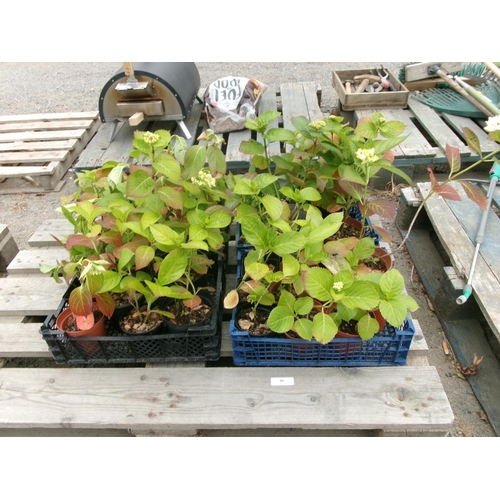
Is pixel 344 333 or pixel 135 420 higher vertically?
pixel 344 333

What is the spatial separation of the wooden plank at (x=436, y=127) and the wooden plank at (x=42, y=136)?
2793 millimetres

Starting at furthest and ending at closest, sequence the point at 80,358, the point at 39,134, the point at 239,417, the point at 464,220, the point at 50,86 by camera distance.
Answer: the point at 50,86 < the point at 39,134 < the point at 464,220 < the point at 80,358 < the point at 239,417

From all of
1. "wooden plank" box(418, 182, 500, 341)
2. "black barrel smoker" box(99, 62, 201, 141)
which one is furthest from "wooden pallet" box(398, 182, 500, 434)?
"black barrel smoker" box(99, 62, 201, 141)

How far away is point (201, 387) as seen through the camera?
1452 millimetres

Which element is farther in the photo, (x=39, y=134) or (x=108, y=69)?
(x=108, y=69)

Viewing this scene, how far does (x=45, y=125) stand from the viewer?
3527mm

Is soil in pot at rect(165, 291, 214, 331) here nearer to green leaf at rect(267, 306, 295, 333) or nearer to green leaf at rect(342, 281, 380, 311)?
green leaf at rect(267, 306, 295, 333)

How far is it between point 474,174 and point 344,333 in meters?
2.15

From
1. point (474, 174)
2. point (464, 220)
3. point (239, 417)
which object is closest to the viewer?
point (239, 417)

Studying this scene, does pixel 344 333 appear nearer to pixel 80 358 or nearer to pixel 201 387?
pixel 201 387

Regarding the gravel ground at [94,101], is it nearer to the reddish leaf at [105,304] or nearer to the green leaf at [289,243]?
the green leaf at [289,243]

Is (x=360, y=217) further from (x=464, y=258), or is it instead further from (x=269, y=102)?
(x=269, y=102)

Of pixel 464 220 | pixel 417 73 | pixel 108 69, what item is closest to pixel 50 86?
pixel 108 69

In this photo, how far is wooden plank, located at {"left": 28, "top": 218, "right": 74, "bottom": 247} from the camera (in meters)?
2.16
